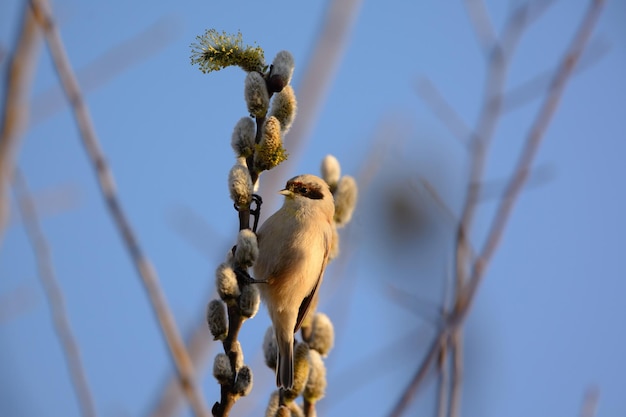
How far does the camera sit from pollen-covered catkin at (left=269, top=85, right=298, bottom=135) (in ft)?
7.50

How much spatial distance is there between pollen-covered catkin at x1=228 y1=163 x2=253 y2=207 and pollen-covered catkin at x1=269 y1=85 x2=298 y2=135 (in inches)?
9.0

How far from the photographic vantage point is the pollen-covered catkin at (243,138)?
88.5 inches

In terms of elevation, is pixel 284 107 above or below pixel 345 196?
above

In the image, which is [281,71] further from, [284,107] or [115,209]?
[115,209]

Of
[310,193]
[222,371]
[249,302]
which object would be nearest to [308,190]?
[310,193]

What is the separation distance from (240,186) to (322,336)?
683 millimetres

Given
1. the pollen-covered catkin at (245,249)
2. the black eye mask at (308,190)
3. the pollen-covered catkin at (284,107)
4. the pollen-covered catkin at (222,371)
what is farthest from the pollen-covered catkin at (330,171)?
the pollen-covered catkin at (222,371)

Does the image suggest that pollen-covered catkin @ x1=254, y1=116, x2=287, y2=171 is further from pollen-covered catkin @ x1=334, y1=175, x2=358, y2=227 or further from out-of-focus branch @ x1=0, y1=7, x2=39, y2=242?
out-of-focus branch @ x1=0, y1=7, x2=39, y2=242

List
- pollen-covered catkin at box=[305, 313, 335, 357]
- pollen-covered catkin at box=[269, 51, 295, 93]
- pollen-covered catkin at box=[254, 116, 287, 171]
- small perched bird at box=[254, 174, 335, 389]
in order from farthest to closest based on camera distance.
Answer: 1. small perched bird at box=[254, 174, 335, 389]
2. pollen-covered catkin at box=[305, 313, 335, 357]
3. pollen-covered catkin at box=[269, 51, 295, 93]
4. pollen-covered catkin at box=[254, 116, 287, 171]

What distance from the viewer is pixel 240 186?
212 centimetres

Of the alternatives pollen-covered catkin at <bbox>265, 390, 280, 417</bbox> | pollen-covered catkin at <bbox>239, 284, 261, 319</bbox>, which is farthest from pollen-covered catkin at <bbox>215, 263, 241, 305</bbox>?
pollen-covered catkin at <bbox>265, 390, 280, 417</bbox>

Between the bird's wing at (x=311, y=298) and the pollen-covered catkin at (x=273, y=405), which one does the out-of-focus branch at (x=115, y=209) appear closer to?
the pollen-covered catkin at (x=273, y=405)

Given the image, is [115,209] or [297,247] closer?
[115,209]

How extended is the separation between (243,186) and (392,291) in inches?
34.1
